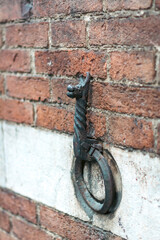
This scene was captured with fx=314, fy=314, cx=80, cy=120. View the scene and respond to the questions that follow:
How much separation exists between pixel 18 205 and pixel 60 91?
650mm

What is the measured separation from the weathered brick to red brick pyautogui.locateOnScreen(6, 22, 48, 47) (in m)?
0.16

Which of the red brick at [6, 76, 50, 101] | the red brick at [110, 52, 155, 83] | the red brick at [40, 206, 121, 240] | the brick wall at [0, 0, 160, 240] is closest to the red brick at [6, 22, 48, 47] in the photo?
the brick wall at [0, 0, 160, 240]

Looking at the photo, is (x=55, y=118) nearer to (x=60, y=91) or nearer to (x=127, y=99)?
(x=60, y=91)

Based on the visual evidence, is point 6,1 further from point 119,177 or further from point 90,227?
point 90,227

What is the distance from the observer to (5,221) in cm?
163

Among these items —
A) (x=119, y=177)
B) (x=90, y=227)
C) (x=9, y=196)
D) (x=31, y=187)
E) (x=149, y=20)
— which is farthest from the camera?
(x=9, y=196)

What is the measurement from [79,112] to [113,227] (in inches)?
16.8

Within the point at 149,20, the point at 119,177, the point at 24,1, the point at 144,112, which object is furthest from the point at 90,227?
the point at 24,1

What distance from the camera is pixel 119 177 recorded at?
107cm

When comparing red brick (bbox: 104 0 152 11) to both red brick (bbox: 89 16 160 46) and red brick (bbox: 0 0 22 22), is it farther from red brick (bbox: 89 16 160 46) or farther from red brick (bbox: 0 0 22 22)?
red brick (bbox: 0 0 22 22)

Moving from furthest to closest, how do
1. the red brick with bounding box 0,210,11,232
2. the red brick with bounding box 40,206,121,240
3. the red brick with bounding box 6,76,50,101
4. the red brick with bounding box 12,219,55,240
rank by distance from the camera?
1. the red brick with bounding box 0,210,11,232
2. the red brick with bounding box 12,219,55,240
3. the red brick with bounding box 6,76,50,101
4. the red brick with bounding box 40,206,121,240

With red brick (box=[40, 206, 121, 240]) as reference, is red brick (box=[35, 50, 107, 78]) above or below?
above

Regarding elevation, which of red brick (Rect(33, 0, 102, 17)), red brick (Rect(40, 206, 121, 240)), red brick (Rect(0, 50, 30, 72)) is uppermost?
red brick (Rect(33, 0, 102, 17))

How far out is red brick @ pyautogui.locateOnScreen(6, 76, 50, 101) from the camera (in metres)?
1.29
